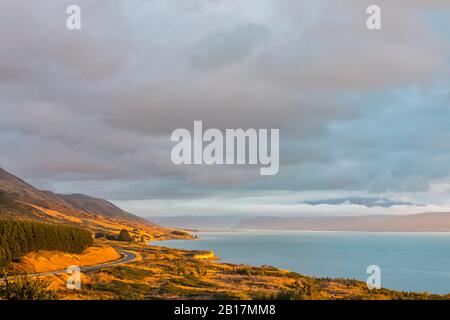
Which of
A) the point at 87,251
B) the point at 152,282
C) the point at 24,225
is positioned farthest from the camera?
the point at 87,251

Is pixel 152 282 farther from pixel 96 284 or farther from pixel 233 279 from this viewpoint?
pixel 233 279

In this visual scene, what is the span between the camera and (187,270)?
69000 mm

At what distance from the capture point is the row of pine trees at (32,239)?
64.1 meters

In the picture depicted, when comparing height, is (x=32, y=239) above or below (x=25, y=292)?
above

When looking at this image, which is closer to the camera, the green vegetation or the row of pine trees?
the green vegetation

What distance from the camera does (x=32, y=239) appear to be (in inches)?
2820

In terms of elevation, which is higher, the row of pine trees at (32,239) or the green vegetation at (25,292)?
the row of pine trees at (32,239)

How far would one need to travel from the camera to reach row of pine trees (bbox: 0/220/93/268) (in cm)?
6414

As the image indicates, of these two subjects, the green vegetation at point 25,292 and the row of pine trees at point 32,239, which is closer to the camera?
the green vegetation at point 25,292

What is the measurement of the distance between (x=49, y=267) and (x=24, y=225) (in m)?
10.7

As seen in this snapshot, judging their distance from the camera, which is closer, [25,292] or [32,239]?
[25,292]
